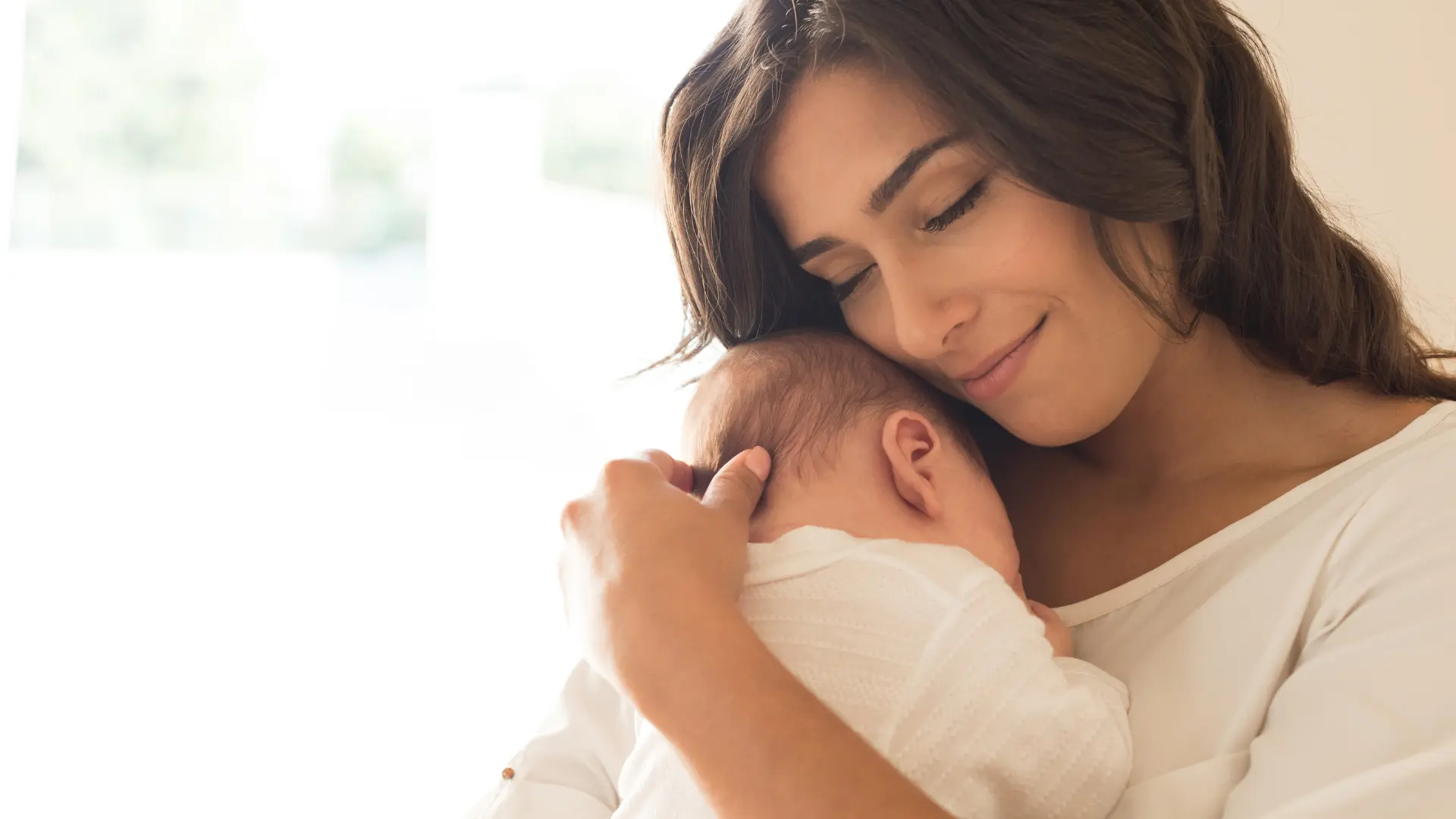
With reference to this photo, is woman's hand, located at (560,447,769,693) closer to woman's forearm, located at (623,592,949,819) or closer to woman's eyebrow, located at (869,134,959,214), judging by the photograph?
woman's forearm, located at (623,592,949,819)

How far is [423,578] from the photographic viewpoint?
2631mm

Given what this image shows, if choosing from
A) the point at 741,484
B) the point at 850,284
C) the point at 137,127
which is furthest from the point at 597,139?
the point at 741,484

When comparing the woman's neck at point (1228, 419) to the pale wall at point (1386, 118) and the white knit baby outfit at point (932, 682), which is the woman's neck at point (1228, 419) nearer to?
the white knit baby outfit at point (932, 682)

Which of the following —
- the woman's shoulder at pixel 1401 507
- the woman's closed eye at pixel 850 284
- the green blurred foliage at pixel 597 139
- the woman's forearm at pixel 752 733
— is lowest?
the woman's shoulder at pixel 1401 507

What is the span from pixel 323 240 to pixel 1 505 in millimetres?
1014

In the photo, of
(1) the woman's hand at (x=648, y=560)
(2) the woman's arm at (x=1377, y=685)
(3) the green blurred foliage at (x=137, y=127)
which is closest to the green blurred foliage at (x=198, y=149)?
(3) the green blurred foliage at (x=137, y=127)

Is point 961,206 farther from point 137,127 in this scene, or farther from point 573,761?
point 137,127

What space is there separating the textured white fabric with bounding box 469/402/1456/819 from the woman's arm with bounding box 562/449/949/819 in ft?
1.00

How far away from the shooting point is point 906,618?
957 mm

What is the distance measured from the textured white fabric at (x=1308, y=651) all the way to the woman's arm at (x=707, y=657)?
0.31 meters

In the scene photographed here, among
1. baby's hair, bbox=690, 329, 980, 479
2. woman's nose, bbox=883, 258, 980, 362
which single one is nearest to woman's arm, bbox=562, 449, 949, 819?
baby's hair, bbox=690, 329, 980, 479

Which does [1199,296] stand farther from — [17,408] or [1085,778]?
[17,408]

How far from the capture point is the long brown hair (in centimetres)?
113

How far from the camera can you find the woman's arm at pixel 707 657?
0.81 m
